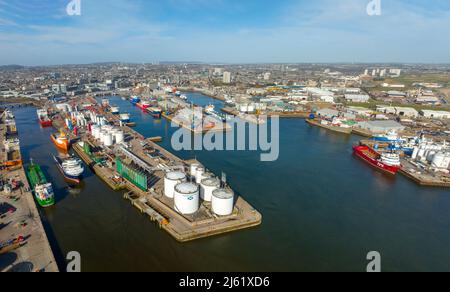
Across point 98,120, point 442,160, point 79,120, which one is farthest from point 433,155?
point 79,120

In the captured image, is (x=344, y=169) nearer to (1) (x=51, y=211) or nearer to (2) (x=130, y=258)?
(2) (x=130, y=258)

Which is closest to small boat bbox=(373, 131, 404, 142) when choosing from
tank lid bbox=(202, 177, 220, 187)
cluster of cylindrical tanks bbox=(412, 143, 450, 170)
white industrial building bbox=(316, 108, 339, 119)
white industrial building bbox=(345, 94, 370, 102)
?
cluster of cylindrical tanks bbox=(412, 143, 450, 170)

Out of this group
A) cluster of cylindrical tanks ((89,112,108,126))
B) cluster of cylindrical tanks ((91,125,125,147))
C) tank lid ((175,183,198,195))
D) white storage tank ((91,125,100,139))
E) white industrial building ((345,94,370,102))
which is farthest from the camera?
white industrial building ((345,94,370,102))

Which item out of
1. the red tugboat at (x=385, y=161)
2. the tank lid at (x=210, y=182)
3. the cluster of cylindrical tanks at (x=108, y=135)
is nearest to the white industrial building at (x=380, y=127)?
the red tugboat at (x=385, y=161)

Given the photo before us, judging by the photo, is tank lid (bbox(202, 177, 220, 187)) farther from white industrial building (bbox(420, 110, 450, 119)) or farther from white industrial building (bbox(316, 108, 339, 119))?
white industrial building (bbox(420, 110, 450, 119))

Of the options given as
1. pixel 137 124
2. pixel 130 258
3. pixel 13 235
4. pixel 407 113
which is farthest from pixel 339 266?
pixel 407 113

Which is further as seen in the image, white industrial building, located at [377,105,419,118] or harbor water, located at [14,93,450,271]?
white industrial building, located at [377,105,419,118]

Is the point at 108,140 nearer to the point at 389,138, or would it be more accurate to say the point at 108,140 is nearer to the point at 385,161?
the point at 385,161
